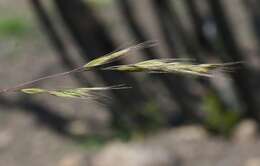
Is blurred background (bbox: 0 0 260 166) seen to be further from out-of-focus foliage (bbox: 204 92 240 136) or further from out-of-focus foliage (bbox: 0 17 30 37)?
out-of-focus foliage (bbox: 0 17 30 37)

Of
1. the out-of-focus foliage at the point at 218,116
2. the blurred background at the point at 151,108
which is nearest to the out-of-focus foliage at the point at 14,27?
the blurred background at the point at 151,108

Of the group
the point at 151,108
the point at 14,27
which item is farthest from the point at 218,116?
the point at 14,27

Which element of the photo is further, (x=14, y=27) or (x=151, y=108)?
(x=14, y=27)

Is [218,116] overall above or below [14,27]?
below

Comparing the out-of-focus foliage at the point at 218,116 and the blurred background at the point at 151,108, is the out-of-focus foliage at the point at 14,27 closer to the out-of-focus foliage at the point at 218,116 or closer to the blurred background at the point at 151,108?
the blurred background at the point at 151,108

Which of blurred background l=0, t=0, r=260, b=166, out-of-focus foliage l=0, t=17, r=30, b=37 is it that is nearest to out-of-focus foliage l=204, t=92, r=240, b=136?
blurred background l=0, t=0, r=260, b=166

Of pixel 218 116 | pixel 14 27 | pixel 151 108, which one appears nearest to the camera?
pixel 218 116

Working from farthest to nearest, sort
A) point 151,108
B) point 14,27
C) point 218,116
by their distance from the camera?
point 14,27
point 151,108
point 218,116

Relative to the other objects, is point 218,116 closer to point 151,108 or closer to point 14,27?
point 151,108
